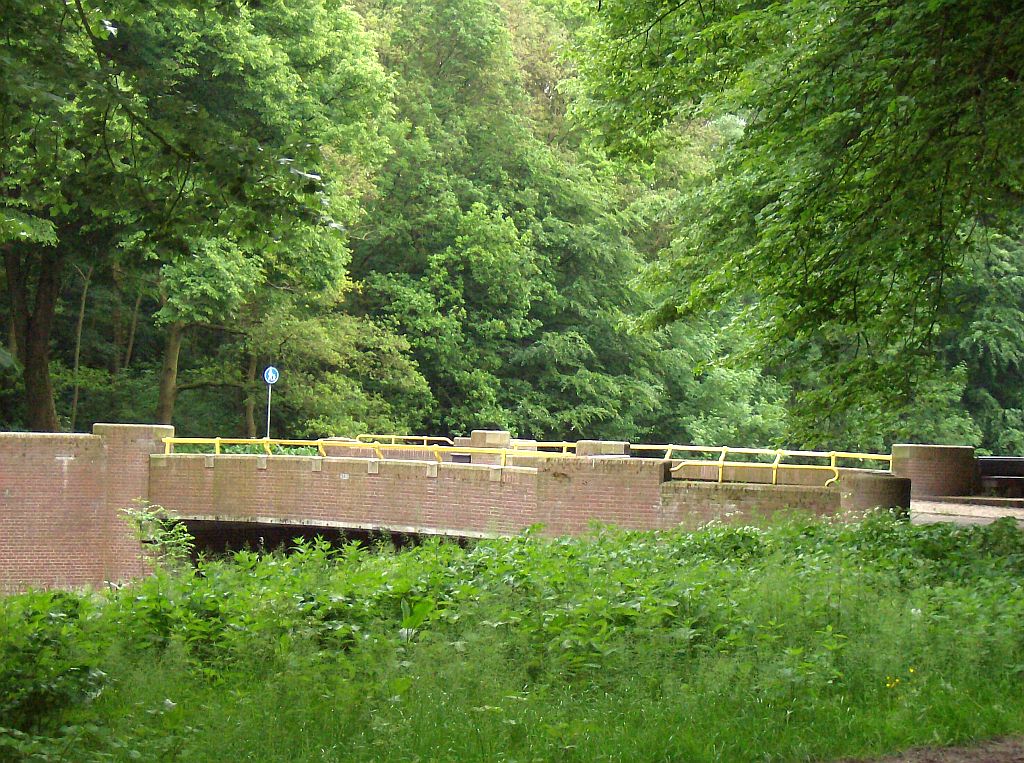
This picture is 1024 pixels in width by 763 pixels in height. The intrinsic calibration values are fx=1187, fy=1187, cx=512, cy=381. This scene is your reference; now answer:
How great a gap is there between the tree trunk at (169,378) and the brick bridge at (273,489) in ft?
26.4

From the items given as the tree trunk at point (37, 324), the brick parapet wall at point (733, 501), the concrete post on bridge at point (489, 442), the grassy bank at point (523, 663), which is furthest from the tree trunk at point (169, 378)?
the grassy bank at point (523, 663)

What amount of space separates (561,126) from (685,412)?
36.7 feet

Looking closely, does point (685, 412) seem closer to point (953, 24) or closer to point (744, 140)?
point (744, 140)

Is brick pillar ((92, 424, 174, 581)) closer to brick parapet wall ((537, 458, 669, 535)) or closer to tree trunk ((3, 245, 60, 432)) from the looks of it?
tree trunk ((3, 245, 60, 432))

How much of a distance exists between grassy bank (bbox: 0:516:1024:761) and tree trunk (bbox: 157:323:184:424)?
71.0 feet

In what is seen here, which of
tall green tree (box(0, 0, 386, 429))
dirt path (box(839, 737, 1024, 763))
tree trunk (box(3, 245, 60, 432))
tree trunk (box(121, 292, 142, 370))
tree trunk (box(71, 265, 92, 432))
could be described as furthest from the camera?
tree trunk (box(121, 292, 142, 370))

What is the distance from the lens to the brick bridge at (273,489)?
20.4 meters

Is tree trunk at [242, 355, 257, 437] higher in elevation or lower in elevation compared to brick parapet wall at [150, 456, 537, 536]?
higher

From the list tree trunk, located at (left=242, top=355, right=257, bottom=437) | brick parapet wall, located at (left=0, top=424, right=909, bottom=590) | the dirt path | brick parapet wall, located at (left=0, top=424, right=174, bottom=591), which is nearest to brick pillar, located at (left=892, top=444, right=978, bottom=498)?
brick parapet wall, located at (left=0, top=424, right=909, bottom=590)

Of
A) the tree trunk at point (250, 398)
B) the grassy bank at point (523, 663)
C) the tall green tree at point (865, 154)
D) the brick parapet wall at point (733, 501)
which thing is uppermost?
the tall green tree at point (865, 154)

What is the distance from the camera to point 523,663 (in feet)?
25.6

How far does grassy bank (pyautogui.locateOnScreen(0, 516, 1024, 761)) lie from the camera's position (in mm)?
6383

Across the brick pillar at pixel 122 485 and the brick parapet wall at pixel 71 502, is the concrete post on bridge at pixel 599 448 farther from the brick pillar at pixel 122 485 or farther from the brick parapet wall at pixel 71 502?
the brick pillar at pixel 122 485

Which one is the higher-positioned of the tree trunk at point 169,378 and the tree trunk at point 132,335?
the tree trunk at point 132,335
